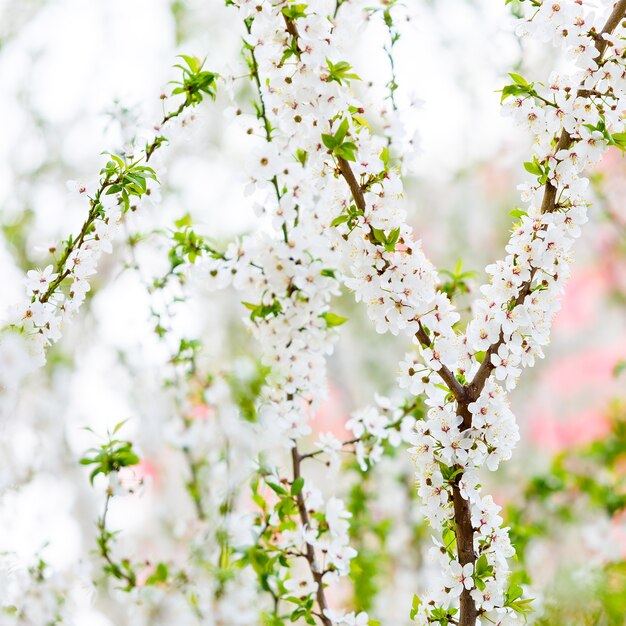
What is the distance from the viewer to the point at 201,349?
5.08 ft

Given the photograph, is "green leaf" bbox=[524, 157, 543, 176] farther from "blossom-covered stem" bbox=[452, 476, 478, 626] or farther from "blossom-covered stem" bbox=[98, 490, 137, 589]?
"blossom-covered stem" bbox=[98, 490, 137, 589]

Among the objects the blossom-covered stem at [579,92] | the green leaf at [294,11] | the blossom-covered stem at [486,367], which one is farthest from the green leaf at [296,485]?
the green leaf at [294,11]

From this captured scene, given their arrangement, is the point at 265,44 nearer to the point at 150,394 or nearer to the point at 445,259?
the point at 150,394

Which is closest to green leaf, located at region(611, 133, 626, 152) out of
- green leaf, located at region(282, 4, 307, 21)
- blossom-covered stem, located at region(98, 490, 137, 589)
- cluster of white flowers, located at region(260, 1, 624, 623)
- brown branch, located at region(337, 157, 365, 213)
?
cluster of white flowers, located at region(260, 1, 624, 623)

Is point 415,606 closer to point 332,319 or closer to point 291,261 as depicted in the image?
point 332,319

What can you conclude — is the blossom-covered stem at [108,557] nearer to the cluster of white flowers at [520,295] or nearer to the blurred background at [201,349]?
the blurred background at [201,349]

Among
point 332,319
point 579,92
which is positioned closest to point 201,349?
point 332,319

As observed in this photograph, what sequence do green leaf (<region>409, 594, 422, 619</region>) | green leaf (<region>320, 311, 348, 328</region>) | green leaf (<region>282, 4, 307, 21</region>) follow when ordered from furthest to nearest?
green leaf (<region>320, 311, 348, 328</region>) < green leaf (<region>409, 594, 422, 619</region>) < green leaf (<region>282, 4, 307, 21</region>)

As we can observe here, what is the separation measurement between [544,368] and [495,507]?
4.43 m

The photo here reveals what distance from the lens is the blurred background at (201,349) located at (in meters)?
1.46

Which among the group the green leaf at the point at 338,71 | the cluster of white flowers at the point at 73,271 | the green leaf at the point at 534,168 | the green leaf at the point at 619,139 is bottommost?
the cluster of white flowers at the point at 73,271

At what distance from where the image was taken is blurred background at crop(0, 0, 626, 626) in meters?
1.46

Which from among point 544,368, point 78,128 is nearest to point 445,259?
point 544,368

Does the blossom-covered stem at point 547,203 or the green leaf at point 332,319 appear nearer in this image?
the blossom-covered stem at point 547,203
